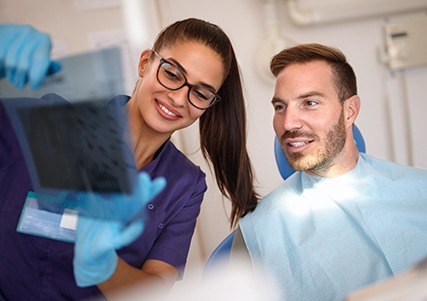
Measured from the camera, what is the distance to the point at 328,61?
4.16ft

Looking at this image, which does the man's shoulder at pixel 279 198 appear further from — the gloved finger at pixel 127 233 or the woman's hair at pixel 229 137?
the gloved finger at pixel 127 233

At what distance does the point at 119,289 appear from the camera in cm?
85

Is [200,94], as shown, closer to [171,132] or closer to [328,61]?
[171,132]

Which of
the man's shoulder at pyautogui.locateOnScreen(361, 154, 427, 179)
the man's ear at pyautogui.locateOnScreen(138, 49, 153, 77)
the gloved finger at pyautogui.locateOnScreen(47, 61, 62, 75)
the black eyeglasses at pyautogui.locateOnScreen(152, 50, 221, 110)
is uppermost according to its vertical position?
the gloved finger at pyautogui.locateOnScreen(47, 61, 62, 75)

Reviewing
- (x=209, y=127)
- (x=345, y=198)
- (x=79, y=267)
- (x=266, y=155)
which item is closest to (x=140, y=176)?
(x=79, y=267)

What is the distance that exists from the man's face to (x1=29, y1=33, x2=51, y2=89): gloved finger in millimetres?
656

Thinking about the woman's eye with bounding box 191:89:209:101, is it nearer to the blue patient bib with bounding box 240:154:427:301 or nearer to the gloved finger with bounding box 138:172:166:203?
the gloved finger with bounding box 138:172:166:203

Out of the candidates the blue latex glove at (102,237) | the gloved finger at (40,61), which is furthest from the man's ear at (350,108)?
the gloved finger at (40,61)

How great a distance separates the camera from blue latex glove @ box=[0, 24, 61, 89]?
27.1 inches

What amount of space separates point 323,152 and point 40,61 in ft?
2.50

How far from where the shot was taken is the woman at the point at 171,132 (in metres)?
0.97

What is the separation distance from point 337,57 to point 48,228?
0.85m

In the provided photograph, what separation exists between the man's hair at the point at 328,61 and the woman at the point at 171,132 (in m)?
0.20

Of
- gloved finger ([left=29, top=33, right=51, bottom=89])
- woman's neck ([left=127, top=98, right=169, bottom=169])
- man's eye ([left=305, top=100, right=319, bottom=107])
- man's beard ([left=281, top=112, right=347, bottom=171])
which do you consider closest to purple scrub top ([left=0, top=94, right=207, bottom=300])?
woman's neck ([left=127, top=98, right=169, bottom=169])
